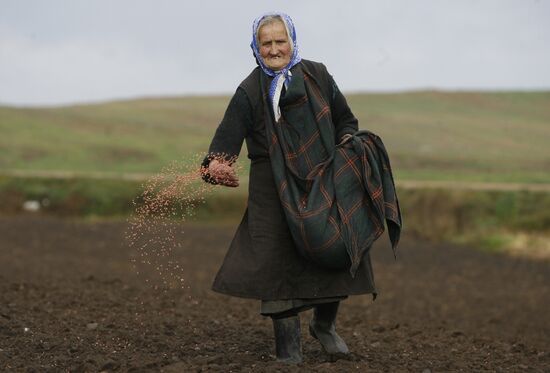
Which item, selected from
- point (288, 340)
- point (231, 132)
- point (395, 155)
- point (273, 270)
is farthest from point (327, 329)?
point (395, 155)

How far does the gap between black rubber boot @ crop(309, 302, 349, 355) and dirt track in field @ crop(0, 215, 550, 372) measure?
4.1 inches

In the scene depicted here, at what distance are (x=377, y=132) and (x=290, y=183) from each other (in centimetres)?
3924

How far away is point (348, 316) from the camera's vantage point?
10.5 meters

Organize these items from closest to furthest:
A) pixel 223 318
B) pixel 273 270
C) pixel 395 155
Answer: pixel 273 270
pixel 223 318
pixel 395 155

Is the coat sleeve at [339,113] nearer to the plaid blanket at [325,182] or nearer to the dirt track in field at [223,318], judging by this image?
the plaid blanket at [325,182]

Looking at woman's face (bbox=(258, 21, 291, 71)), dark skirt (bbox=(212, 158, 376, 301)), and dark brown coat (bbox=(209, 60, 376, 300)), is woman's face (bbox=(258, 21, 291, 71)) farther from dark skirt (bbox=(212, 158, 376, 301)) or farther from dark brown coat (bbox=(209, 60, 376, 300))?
dark skirt (bbox=(212, 158, 376, 301))

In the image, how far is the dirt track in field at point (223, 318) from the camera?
247 inches

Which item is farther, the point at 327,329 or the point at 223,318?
the point at 223,318

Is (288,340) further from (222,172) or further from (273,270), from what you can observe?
(222,172)

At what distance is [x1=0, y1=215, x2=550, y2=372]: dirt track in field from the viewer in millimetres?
6262

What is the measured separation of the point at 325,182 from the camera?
231 inches

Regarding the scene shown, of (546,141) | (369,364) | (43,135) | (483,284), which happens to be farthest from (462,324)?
(546,141)

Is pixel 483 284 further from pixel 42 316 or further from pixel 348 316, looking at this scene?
pixel 42 316

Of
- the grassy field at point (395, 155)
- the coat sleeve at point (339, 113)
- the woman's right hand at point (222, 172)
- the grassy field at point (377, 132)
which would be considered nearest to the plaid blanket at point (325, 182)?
the coat sleeve at point (339, 113)
